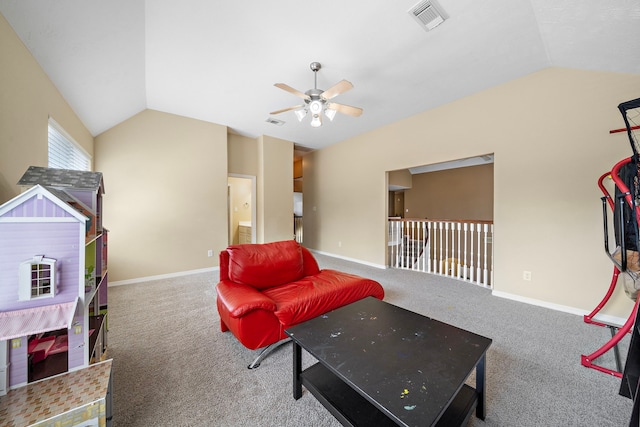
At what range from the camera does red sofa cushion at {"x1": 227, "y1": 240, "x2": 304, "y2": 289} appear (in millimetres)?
2182

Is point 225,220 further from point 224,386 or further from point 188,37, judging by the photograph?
point 224,386

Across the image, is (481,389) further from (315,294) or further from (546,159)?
(546,159)

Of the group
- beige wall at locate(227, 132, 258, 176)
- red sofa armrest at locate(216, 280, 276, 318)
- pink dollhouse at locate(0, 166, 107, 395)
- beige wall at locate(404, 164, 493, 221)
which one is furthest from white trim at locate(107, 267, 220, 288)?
beige wall at locate(404, 164, 493, 221)

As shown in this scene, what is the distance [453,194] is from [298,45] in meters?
7.09

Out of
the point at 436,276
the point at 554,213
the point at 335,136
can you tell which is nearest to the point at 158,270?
the point at 335,136

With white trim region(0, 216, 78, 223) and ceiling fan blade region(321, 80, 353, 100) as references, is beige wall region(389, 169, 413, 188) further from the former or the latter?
white trim region(0, 216, 78, 223)

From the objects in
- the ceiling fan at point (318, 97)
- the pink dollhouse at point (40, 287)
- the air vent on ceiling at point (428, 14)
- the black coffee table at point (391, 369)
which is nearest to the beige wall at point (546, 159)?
the air vent on ceiling at point (428, 14)

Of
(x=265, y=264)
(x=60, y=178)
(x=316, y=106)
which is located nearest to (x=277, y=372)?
(x=265, y=264)

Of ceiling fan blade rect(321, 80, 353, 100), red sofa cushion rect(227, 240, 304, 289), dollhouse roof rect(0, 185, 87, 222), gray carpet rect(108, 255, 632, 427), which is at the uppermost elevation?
ceiling fan blade rect(321, 80, 353, 100)

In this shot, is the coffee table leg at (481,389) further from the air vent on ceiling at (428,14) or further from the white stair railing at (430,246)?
the white stair railing at (430,246)

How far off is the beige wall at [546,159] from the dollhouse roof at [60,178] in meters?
4.20

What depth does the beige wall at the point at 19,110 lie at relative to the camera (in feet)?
4.91

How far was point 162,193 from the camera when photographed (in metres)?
3.95

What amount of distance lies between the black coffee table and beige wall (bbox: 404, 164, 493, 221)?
6676 millimetres
